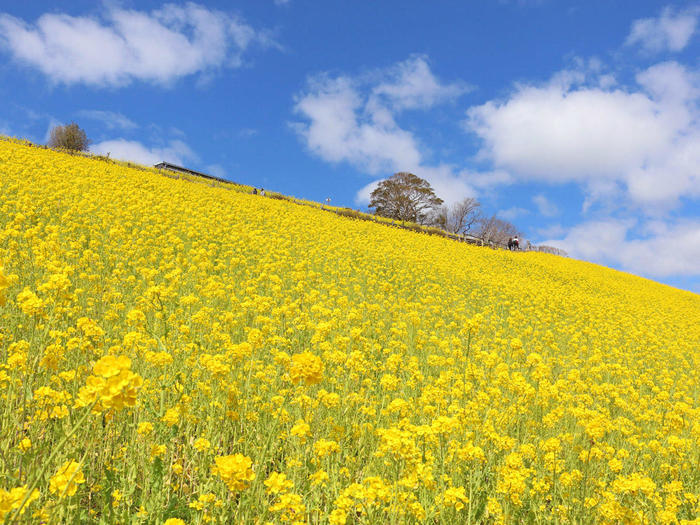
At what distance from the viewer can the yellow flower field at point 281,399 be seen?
2.63 meters

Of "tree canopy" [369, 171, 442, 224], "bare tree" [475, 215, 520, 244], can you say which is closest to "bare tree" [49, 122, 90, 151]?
"tree canopy" [369, 171, 442, 224]

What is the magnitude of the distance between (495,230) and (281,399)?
88.7m

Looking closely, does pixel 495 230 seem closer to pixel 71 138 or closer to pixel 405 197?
pixel 405 197

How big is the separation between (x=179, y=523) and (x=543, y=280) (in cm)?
2435

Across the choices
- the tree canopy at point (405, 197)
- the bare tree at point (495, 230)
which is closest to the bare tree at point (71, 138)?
the tree canopy at point (405, 197)

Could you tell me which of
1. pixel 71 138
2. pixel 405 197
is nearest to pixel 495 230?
pixel 405 197

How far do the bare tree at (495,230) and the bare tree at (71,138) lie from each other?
66.3 m

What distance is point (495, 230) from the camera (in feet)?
Answer: 281

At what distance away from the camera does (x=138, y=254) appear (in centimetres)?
912

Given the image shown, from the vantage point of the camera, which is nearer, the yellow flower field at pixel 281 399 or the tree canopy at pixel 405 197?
the yellow flower field at pixel 281 399

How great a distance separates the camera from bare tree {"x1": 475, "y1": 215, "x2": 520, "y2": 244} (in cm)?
7895

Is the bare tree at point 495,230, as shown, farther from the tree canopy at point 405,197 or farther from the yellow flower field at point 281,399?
the yellow flower field at point 281,399

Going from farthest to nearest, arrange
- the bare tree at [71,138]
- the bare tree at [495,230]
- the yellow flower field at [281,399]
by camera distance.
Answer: the bare tree at [495,230] < the bare tree at [71,138] < the yellow flower field at [281,399]

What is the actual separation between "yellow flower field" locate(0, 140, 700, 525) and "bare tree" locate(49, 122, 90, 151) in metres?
45.7
